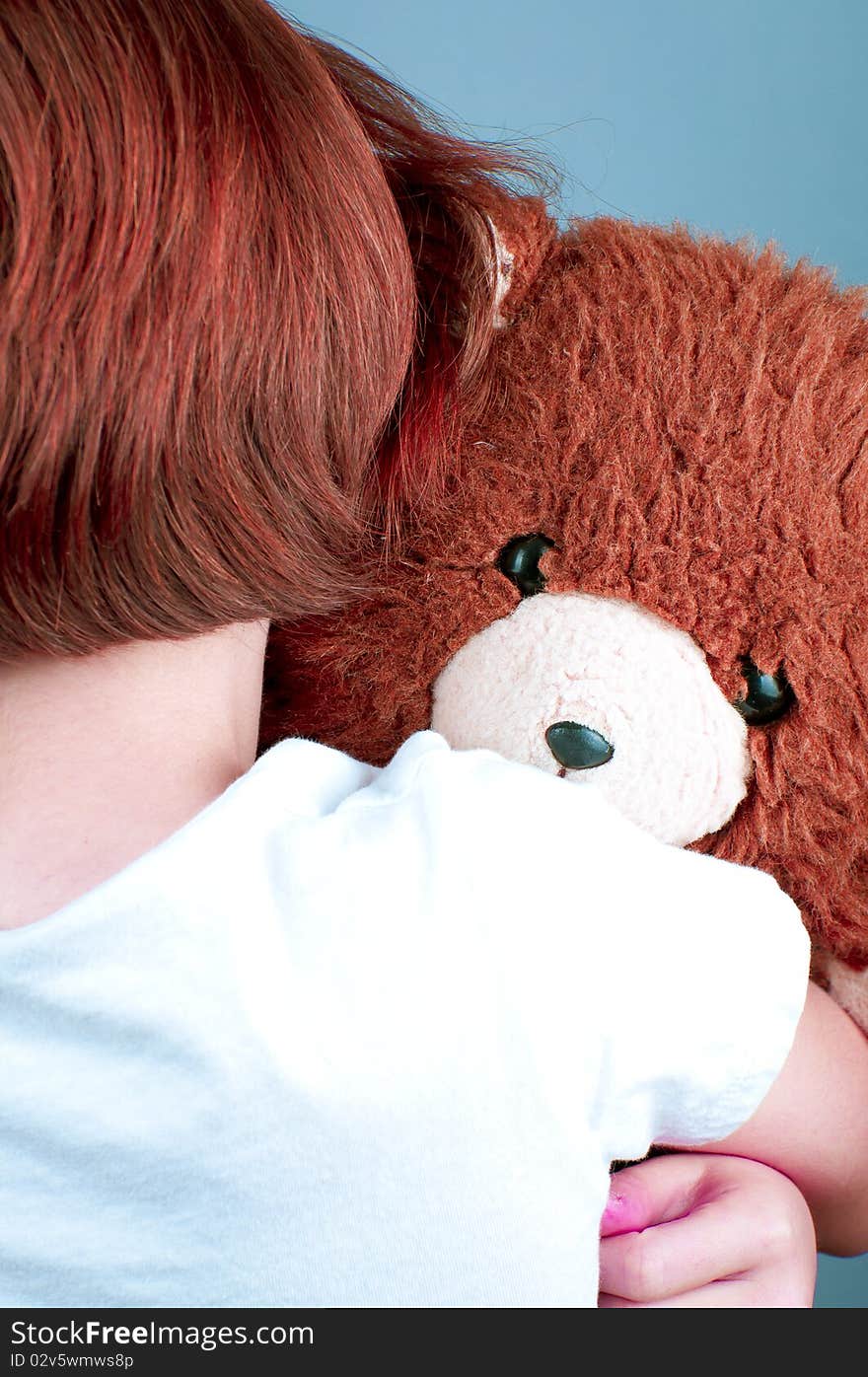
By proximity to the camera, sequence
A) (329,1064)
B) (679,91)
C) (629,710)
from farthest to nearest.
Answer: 1. (679,91)
2. (629,710)
3. (329,1064)

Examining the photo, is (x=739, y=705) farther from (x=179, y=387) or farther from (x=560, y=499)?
(x=179, y=387)

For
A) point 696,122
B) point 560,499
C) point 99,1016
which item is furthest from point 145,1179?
point 696,122

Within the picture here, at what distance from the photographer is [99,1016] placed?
18.5 inches

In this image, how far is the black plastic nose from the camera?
57 centimetres

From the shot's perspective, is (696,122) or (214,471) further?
(696,122)

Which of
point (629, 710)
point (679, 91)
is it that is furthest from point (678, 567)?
point (679, 91)

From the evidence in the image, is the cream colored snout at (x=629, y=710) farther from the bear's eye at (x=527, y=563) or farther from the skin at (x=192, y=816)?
the skin at (x=192, y=816)

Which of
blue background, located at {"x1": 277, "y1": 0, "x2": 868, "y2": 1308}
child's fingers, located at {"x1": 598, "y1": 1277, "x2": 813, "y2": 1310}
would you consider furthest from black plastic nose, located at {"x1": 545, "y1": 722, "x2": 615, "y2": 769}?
blue background, located at {"x1": 277, "y1": 0, "x2": 868, "y2": 1308}

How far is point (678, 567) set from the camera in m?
0.57

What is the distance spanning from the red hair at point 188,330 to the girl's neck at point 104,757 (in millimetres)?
19

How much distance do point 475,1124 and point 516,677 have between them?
0.66ft

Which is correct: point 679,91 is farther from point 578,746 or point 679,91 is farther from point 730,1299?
point 730,1299

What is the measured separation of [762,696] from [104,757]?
11.1 inches
